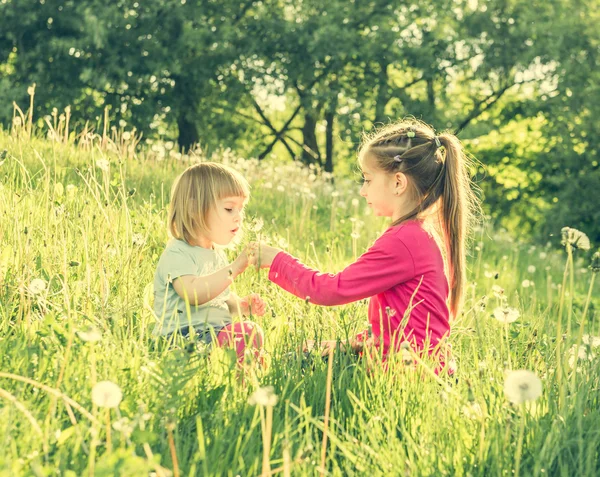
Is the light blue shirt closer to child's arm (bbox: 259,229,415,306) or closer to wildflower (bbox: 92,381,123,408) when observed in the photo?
child's arm (bbox: 259,229,415,306)

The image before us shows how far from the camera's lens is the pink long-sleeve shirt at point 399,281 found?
3.39 m

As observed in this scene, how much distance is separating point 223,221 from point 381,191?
0.76 metres

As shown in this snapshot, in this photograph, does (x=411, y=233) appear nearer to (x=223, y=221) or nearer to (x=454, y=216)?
(x=454, y=216)

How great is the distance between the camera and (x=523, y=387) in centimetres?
170

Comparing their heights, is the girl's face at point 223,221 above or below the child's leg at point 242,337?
above

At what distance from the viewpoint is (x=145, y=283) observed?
386 centimetres

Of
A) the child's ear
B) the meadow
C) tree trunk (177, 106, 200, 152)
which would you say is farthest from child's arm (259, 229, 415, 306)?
tree trunk (177, 106, 200, 152)

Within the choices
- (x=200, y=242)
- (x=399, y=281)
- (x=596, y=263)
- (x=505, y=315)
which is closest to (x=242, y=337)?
(x=200, y=242)

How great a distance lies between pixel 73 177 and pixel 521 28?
1642cm

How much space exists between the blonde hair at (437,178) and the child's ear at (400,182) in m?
0.02

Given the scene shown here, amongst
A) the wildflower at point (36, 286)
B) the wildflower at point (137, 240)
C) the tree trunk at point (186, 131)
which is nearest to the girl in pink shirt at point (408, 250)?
the wildflower at point (137, 240)

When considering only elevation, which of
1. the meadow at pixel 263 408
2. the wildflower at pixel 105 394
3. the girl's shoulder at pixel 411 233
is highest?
the girl's shoulder at pixel 411 233

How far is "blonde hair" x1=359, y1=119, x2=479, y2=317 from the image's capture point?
3562 millimetres

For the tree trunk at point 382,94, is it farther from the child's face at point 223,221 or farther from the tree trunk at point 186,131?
the child's face at point 223,221
